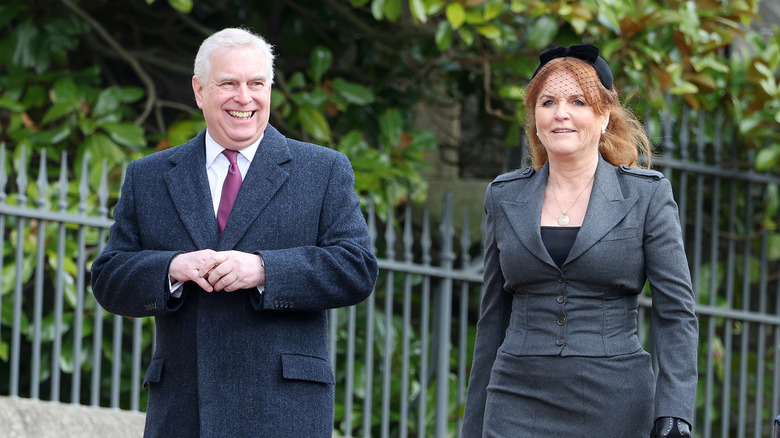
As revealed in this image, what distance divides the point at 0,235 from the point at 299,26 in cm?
232

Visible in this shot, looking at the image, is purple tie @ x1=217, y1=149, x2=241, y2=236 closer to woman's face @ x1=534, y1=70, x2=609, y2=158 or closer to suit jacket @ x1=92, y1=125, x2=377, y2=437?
suit jacket @ x1=92, y1=125, x2=377, y2=437

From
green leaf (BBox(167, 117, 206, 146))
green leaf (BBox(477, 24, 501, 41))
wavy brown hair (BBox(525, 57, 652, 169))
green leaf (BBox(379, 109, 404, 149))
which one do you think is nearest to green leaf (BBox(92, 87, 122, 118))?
green leaf (BBox(167, 117, 206, 146))

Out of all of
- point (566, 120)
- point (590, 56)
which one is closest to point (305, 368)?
point (566, 120)

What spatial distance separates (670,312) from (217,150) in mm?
1179

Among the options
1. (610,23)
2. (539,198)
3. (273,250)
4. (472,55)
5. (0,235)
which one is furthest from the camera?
(472,55)

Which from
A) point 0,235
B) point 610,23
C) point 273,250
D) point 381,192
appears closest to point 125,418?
point 0,235

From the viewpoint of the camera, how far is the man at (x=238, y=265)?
2.78 meters

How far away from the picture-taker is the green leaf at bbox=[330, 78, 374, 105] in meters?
5.61

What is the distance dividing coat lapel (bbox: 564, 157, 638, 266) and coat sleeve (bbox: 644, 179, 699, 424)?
74 mm

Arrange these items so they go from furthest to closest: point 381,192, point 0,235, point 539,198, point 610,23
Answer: point 381,192
point 610,23
point 0,235
point 539,198

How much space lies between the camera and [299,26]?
20.7 ft

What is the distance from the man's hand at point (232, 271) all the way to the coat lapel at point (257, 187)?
106 mm

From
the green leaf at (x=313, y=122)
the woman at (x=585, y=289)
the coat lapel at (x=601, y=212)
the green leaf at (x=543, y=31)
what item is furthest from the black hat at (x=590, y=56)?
the green leaf at (x=313, y=122)

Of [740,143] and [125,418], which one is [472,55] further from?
[125,418]
